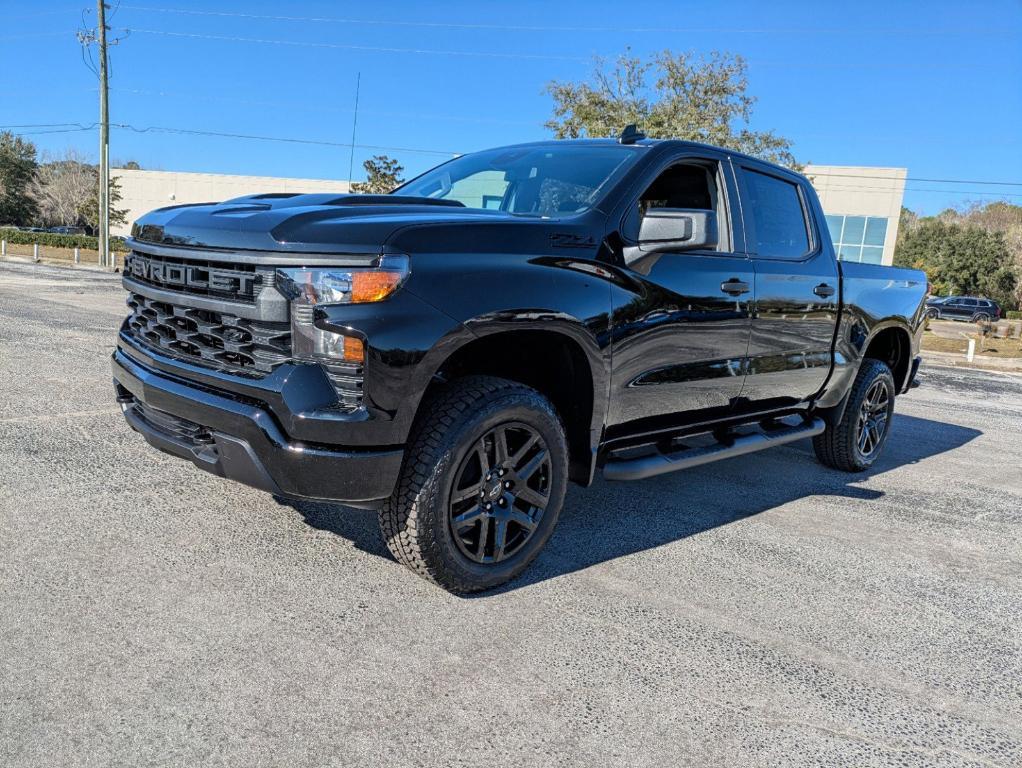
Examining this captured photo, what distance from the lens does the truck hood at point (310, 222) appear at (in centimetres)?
275

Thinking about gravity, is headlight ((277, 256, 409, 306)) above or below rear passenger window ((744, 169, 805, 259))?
below

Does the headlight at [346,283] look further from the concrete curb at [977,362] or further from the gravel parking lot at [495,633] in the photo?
the concrete curb at [977,362]

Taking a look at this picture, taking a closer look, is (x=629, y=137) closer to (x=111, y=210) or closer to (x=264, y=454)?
(x=264, y=454)

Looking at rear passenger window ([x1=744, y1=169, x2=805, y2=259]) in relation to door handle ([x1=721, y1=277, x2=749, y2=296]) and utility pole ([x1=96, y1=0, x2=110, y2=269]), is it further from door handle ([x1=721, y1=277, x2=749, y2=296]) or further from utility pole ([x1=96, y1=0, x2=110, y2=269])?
utility pole ([x1=96, y1=0, x2=110, y2=269])

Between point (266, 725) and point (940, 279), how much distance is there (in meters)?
67.9

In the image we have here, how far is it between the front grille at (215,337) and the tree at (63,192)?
3372 inches

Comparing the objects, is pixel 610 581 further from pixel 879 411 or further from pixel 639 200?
pixel 879 411

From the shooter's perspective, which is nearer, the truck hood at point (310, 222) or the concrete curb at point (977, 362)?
the truck hood at point (310, 222)

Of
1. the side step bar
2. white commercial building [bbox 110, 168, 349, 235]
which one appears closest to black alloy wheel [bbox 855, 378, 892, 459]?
the side step bar

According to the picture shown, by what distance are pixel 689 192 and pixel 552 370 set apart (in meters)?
1.43

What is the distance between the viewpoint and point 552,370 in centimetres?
358

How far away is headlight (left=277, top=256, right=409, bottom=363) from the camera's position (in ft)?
8.87

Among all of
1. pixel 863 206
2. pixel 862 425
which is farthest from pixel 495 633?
pixel 863 206

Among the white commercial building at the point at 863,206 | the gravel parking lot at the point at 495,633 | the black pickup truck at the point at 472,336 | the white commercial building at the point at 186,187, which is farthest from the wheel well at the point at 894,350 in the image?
the white commercial building at the point at 186,187
